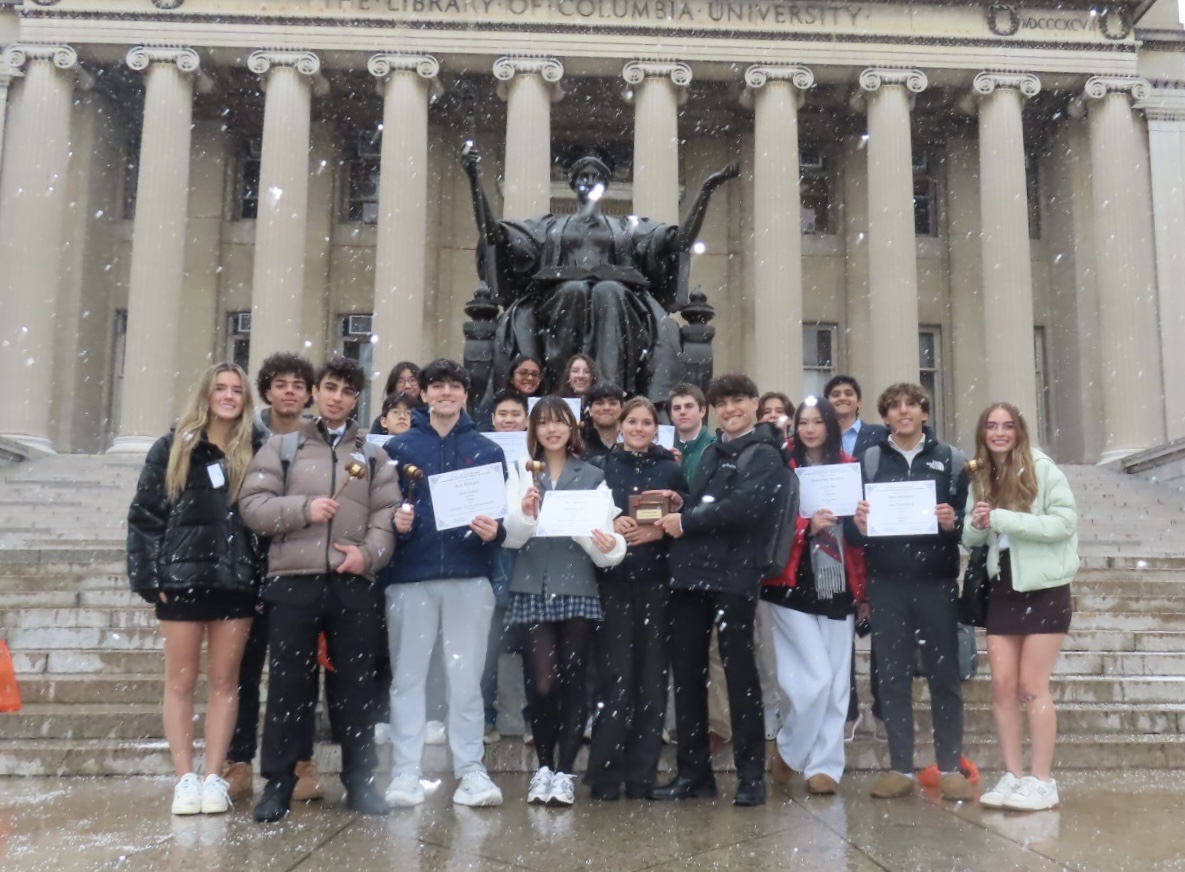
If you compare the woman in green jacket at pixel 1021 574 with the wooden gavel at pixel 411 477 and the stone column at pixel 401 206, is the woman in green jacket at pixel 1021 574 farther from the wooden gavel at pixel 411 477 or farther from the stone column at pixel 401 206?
the stone column at pixel 401 206

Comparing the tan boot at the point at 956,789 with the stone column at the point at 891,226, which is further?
the stone column at the point at 891,226

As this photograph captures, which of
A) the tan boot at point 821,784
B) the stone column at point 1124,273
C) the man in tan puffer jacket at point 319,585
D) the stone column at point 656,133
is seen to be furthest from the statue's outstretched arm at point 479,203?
the stone column at point 1124,273

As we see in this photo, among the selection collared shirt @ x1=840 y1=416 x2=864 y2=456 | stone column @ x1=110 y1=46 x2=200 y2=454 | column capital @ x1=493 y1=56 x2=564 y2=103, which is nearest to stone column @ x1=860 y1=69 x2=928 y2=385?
column capital @ x1=493 y1=56 x2=564 y2=103

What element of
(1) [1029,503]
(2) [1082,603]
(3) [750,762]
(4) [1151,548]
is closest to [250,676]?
(3) [750,762]

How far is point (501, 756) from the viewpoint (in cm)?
571

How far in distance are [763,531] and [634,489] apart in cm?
65

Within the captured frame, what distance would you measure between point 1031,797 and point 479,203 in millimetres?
5437

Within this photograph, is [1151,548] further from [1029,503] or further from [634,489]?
[634,489]

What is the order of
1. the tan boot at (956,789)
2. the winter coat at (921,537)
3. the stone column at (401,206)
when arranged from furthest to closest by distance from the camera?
the stone column at (401,206) → the winter coat at (921,537) → the tan boot at (956,789)

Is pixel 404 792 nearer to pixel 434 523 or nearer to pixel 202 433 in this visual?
pixel 434 523

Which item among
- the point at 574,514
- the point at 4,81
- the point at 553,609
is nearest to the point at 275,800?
the point at 553,609

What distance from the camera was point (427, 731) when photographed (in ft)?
19.3

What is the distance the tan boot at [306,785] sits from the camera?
495 centimetres

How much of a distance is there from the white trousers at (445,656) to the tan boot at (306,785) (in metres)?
0.38
